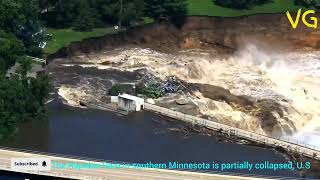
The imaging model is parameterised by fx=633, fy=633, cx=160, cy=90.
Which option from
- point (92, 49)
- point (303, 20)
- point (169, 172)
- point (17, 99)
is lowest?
point (169, 172)

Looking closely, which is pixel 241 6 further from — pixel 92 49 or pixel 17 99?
pixel 17 99

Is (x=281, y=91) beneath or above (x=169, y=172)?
above

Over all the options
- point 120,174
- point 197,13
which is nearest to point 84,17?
point 197,13

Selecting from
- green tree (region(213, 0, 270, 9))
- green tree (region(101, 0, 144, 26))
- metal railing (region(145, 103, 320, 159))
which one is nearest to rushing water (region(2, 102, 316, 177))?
metal railing (region(145, 103, 320, 159))

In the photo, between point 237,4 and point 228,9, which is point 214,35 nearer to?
point 228,9

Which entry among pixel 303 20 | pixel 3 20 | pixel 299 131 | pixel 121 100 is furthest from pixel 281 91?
pixel 3 20
